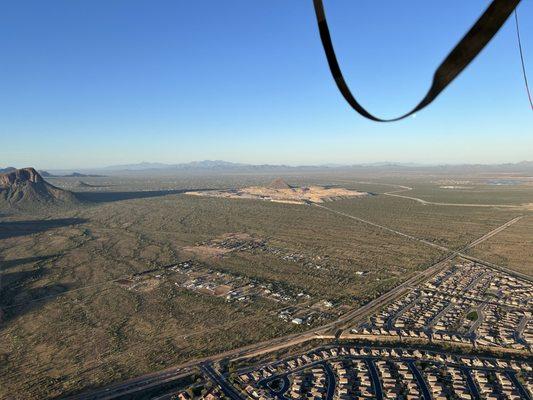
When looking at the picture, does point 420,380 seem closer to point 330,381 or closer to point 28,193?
point 330,381

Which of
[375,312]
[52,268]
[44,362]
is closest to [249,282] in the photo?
[375,312]

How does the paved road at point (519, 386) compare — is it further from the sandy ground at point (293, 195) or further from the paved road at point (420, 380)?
the sandy ground at point (293, 195)

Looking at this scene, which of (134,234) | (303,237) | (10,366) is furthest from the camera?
(134,234)

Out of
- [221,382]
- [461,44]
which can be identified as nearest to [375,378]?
[221,382]

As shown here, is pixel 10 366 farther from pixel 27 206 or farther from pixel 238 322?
pixel 27 206

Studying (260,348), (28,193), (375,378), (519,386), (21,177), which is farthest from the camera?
(21,177)

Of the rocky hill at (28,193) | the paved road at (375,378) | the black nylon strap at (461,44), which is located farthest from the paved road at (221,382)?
the rocky hill at (28,193)
